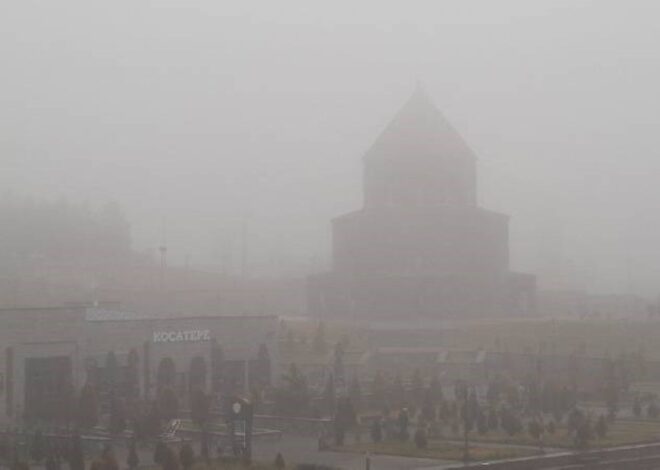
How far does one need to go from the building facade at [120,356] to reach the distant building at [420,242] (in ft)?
55.2

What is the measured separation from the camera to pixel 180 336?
34438 mm

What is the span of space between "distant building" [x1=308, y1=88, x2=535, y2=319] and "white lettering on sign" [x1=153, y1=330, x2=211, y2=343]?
18885 millimetres

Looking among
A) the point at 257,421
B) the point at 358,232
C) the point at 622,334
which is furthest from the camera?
the point at 358,232

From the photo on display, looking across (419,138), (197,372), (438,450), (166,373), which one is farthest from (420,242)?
(438,450)

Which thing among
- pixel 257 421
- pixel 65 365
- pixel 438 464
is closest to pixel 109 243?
pixel 65 365

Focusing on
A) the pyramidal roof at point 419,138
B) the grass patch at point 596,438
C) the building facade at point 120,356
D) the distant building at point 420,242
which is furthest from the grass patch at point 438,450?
the pyramidal roof at point 419,138

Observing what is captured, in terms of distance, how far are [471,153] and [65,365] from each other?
3140 cm

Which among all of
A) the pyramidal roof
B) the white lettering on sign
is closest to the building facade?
the white lettering on sign

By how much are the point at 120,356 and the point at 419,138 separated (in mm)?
29134

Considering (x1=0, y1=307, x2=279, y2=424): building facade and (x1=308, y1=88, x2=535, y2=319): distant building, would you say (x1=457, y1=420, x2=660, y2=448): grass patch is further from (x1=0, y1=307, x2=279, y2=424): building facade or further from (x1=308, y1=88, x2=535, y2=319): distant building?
(x1=308, y1=88, x2=535, y2=319): distant building

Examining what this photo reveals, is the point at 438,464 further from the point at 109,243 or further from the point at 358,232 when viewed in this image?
the point at 109,243

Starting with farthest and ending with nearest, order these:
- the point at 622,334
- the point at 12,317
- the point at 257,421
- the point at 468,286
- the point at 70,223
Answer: the point at 70,223, the point at 468,286, the point at 622,334, the point at 12,317, the point at 257,421

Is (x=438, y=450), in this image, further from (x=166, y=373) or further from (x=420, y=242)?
(x=420, y=242)

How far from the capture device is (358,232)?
57344mm
